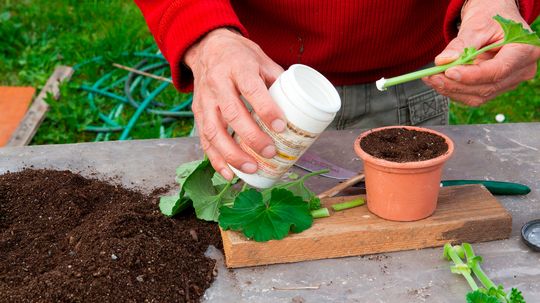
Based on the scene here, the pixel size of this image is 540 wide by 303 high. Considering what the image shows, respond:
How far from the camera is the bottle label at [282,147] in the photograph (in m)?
1.31

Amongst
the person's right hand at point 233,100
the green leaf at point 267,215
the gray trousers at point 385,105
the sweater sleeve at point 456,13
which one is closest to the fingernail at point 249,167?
the person's right hand at point 233,100

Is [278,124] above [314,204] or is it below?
above

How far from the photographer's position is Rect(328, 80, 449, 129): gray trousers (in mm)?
2156

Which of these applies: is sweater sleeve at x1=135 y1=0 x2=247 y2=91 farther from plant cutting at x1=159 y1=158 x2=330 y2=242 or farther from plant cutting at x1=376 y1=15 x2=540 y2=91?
plant cutting at x1=376 y1=15 x2=540 y2=91

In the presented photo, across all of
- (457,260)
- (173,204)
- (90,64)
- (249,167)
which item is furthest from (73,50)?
(457,260)

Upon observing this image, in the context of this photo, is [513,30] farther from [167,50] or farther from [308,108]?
[167,50]

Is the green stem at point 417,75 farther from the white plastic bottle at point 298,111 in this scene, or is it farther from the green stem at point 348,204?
the green stem at point 348,204

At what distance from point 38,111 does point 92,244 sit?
2.08 meters

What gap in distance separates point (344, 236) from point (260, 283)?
212mm

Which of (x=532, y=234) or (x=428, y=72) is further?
(x=532, y=234)

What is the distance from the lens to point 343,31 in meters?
1.92

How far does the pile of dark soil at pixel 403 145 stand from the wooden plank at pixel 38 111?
195 cm

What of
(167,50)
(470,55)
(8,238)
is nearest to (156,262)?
(8,238)

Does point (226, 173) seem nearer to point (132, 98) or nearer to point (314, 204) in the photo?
point (314, 204)
